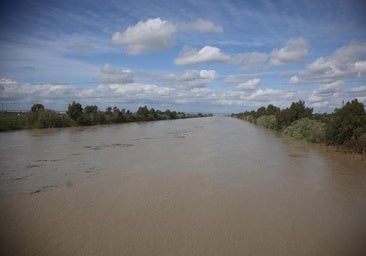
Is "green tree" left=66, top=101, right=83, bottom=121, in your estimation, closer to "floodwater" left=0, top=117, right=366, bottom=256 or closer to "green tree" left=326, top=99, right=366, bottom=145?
"floodwater" left=0, top=117, right=366, bottom=256

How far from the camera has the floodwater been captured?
5.18 metres

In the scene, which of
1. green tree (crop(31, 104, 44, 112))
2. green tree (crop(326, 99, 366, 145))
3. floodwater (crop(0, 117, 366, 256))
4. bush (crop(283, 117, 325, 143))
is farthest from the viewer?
green tree (crop(31, 104, 44, 112))

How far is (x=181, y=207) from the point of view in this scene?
713 cm

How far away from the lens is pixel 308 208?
23.5ft

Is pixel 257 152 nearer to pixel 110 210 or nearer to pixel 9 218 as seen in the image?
pixel 110 210

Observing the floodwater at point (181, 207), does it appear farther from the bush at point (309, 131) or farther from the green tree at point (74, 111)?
the green tree at point (74, 111)

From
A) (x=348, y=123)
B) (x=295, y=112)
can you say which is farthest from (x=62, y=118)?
(x=348, y=123)

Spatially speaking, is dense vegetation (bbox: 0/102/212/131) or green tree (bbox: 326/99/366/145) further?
dense vegetation (bbox: 0/102/212/131)

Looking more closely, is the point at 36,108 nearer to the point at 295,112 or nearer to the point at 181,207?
the point at 295,112

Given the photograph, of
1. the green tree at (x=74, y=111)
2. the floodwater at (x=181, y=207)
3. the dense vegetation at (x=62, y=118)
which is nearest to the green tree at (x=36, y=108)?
the dense vegetation at (x=62, y=118)

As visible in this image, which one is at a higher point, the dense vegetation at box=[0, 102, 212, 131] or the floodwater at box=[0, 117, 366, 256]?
the dense vegetation at box=[0, 102, 212, 131]

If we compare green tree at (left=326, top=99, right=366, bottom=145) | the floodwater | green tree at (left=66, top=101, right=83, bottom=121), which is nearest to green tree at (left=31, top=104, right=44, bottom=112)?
green tree at (left=66, top=101, right=83, bottom=121)

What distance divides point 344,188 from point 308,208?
8.93 feet

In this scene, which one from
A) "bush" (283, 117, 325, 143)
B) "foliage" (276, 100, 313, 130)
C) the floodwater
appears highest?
"foliage" (276, 100, 313, 130)
